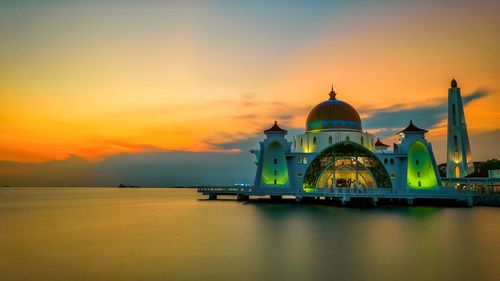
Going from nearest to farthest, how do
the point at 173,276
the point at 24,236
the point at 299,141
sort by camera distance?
1. the point at 173,276
2. the point at 24,236
3. the point at 299,141

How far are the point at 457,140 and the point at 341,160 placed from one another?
17565mm

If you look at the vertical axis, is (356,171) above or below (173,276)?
above

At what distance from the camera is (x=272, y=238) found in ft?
68.6

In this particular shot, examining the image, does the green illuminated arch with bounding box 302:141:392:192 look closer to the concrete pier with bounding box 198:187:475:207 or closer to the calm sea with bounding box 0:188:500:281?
the concrete pier with bounding box 198:187:475:207

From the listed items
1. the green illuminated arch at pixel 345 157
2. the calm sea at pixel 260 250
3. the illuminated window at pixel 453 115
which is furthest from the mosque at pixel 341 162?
the calm sea at pixel 260 250

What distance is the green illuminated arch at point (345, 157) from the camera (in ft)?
153

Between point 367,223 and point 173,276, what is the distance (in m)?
16.7

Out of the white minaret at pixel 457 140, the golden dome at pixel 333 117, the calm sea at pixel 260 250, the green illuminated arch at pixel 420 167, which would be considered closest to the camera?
the calm sea at pixel 260 250

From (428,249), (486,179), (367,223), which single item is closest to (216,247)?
(428,249)

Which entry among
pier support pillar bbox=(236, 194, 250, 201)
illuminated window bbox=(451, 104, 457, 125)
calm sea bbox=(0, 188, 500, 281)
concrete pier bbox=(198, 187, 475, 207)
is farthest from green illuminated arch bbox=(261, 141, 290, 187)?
illuminated window bbox=(451, 104, 457, 125)

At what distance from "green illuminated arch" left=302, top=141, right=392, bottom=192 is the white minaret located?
13.4 m

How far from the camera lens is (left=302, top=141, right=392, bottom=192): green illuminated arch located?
46625 mm

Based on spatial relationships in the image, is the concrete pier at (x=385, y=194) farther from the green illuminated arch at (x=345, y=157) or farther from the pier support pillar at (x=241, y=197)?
the pier support pillar at (x=241, y=197)

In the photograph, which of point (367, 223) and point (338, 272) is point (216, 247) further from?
point (367, 223)
